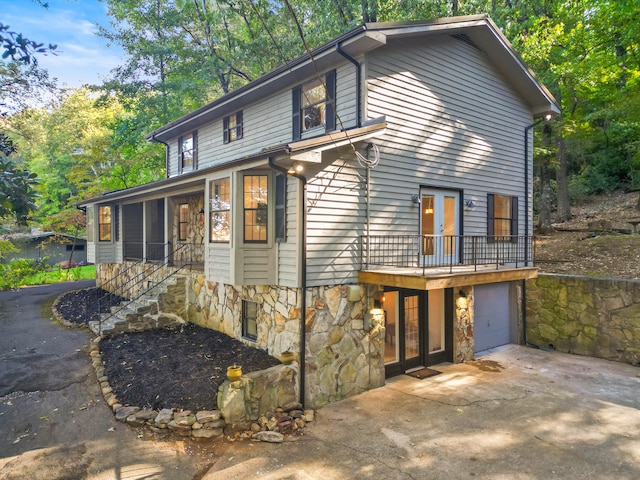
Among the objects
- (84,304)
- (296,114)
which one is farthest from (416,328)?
(84,304)

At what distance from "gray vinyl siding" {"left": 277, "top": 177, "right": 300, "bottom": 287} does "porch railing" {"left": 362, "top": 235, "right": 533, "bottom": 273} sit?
1513 millimetres

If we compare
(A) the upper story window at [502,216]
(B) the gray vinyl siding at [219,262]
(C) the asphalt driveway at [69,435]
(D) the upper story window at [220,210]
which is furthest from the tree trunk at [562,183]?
(C) the asphalt driveway at [69,435]

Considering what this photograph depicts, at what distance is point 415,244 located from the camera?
8.70m

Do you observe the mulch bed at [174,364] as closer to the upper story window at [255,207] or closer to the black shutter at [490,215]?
the upper story window at [255,207]

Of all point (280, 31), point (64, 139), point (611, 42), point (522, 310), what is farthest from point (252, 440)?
point (64, 139)

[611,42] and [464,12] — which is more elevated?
[464,12]

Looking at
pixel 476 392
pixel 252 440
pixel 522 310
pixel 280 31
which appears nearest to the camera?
pixel 252 440

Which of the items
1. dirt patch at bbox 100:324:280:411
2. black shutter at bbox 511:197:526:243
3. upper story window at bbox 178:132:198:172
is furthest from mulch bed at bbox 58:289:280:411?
black shutter at bbox 511:197:526:243

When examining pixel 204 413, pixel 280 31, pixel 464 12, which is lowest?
pixel 204 413

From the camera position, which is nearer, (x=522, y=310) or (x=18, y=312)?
(x=522, y=310)

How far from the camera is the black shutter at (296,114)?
878 cm

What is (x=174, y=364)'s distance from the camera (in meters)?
7.56

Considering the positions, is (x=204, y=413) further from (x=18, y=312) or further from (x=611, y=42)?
(x=611, y=42)

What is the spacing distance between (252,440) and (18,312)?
11.5 m
